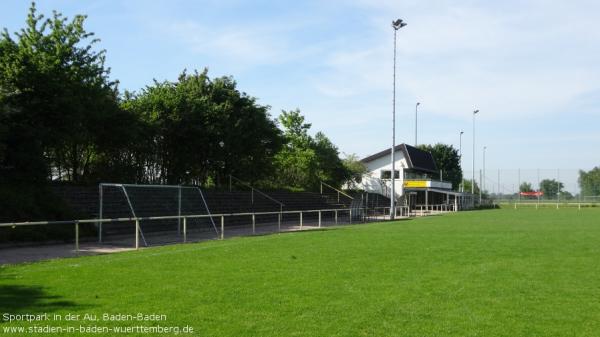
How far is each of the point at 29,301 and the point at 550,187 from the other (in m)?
95.0

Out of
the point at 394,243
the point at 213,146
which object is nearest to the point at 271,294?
the point at 394,243

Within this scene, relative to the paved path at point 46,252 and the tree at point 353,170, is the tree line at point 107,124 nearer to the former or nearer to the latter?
the paved path at point 46,252

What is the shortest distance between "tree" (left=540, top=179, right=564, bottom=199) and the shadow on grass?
84.4m

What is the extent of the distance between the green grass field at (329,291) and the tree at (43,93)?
8.13 m

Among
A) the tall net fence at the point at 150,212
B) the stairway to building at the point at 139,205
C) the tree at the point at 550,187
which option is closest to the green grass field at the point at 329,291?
the tall net fence at the point at 150,212

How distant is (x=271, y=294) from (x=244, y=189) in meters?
30.7

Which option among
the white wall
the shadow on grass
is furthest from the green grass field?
the white wall

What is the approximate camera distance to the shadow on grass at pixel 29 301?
732 cm

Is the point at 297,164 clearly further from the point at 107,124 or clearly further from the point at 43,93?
the point at 43,93

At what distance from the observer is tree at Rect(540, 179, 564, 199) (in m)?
84.4

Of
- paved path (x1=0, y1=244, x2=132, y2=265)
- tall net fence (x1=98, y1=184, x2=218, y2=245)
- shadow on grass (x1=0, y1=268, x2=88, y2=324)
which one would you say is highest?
tall net fence (x1=98, y1=184, x2=218, y2=245)

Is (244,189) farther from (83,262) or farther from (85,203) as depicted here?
(83,262)

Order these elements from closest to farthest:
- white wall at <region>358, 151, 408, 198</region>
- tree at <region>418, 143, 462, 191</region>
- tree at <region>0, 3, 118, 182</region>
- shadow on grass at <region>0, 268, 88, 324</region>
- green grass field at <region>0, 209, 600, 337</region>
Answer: green grass field at <region>0, 209, 600, 337</region>
shadow on grass at <region>0, 268, 88, 324</region>
tree at <region>0, 3, 118, 182</region>
white wall at <region>358, 151, 408, 198</region>
tree at <region>418, 143, 462, 191</region>

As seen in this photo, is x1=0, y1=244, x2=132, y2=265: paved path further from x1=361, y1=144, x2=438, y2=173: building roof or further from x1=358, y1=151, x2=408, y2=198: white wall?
x1=361, y1=144, x2=438, y2=173: building roof
